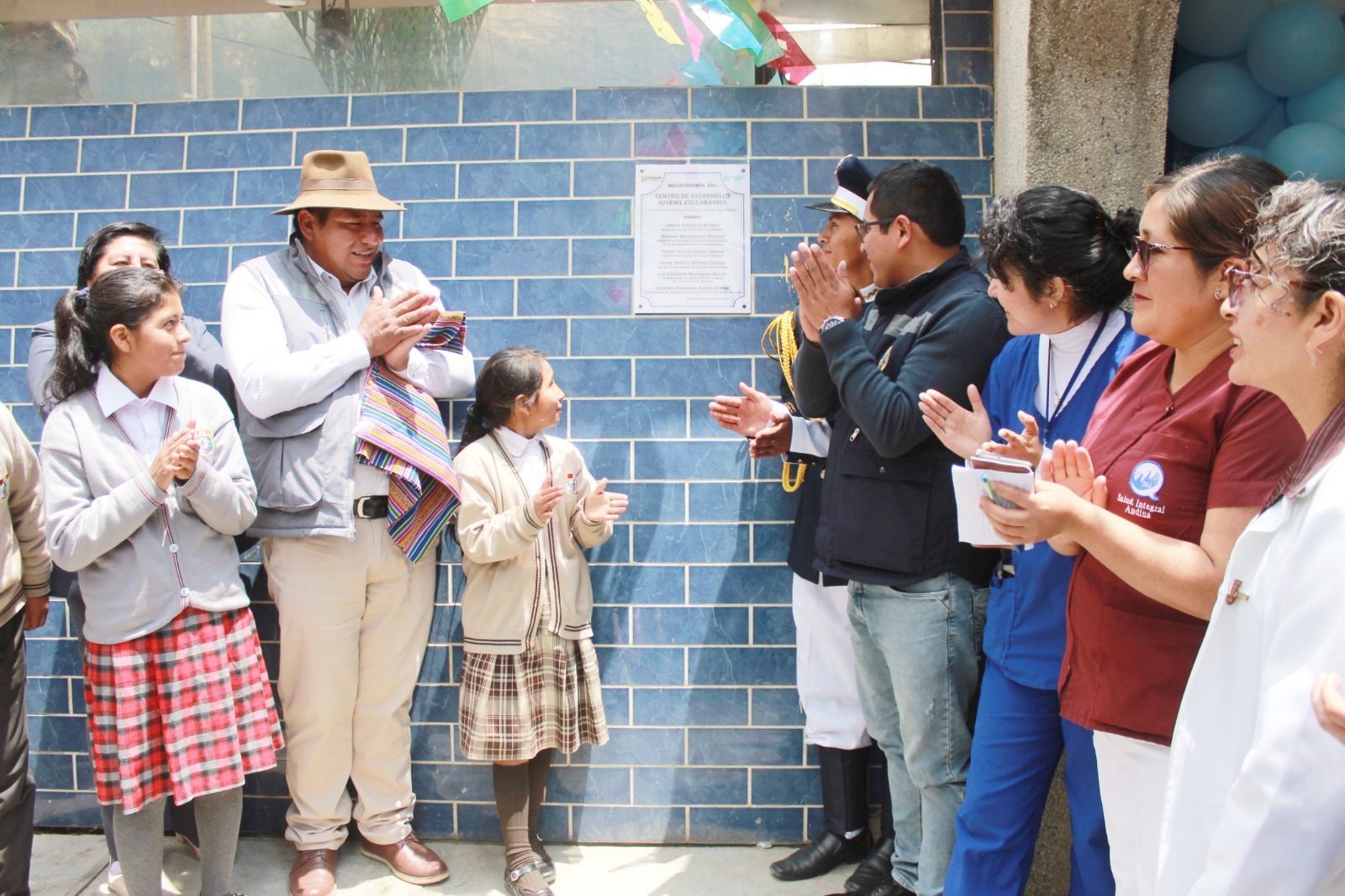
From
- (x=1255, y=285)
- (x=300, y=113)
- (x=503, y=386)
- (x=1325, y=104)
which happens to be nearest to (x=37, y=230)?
(x=300, y=113)

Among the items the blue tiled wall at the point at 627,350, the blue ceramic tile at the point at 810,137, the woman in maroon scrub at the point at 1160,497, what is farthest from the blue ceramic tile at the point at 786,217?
the woman in maroon scrub at the point at 1160,497

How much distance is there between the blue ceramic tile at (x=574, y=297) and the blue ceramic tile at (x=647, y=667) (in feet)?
4.10

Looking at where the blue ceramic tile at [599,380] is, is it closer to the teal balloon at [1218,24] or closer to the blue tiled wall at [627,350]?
the blue tiled wall at [627,350]

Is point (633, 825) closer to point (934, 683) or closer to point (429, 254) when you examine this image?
point (934, 683)

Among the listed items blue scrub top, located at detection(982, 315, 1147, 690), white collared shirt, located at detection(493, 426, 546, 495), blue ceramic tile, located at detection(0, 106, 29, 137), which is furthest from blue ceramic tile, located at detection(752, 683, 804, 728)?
blue ceramic tile, located at detection(0, 106, 29, 137)

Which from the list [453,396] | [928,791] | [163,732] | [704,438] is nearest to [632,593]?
[704,438]

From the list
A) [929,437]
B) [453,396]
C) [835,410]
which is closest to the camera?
[929,437]

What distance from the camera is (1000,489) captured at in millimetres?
1968

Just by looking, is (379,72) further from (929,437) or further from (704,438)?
(929,437)

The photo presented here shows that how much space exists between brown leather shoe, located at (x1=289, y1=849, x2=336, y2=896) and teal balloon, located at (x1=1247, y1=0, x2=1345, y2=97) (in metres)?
4.00

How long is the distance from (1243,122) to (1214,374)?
185 cm

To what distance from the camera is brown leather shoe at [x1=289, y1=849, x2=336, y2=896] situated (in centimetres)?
344

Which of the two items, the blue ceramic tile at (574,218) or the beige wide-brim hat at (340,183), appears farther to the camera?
the blue ceramic tile at (574,218)

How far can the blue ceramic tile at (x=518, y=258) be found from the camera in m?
3.89
